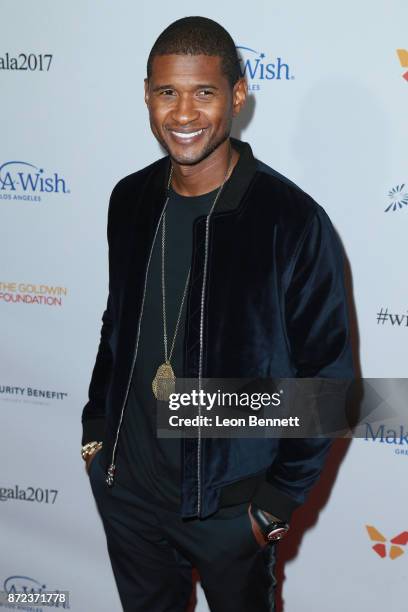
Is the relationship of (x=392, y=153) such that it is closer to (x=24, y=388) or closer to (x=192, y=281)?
(x=192, y=281)

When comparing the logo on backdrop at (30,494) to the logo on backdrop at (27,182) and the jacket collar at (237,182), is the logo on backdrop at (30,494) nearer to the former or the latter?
the logo on backdrop at (27,182)

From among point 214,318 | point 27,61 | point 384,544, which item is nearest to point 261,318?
point 214,318

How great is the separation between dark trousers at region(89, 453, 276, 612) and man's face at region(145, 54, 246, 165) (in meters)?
0.83

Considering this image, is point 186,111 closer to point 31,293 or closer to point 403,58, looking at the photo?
→ point 403,58

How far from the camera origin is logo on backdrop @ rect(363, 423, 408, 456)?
254cm

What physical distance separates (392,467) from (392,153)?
3.21 ft

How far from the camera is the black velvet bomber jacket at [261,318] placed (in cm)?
180

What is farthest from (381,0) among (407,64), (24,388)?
(24,388)

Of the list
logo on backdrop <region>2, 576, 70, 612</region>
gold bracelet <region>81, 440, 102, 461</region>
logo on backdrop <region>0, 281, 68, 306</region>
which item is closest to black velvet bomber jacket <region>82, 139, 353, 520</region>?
gold bracelet <region>81, 440, 102, 461</region>

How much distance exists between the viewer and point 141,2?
243 centimetres

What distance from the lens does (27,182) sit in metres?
2.69

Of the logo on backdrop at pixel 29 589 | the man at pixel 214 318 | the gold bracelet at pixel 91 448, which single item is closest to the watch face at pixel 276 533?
the man at pixel 214 318

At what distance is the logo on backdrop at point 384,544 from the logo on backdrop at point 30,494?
44.6 inches

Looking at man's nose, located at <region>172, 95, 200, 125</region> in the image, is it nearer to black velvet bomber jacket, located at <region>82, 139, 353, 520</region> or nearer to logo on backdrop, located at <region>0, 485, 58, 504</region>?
black velvet bomber jacket, located at <region>82, 139, 353, 520</region>
